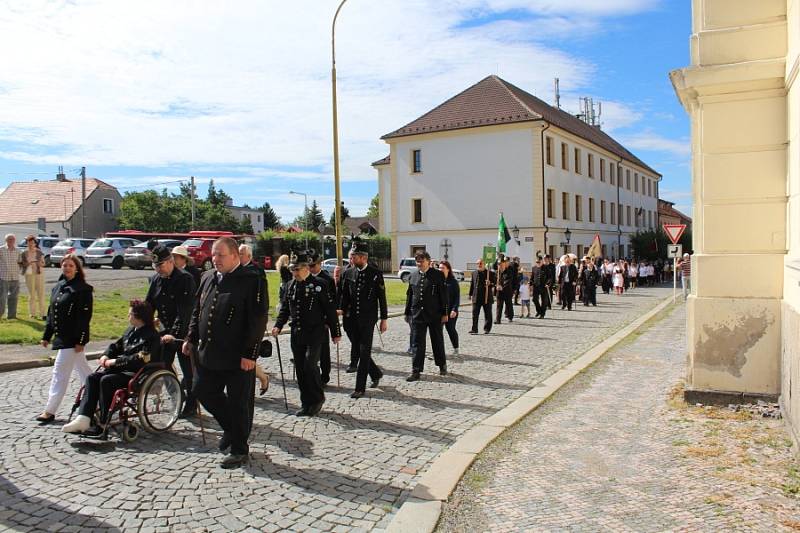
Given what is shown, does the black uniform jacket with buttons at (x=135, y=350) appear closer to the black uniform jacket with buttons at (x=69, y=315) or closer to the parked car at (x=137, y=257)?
the black uniform jacket with buttons at (x=69, y=315)

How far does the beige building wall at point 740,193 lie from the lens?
272 inches

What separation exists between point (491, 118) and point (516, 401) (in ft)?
124

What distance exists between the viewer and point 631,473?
5125mm

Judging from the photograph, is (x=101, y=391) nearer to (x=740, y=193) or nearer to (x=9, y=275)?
(x=740, y=193)

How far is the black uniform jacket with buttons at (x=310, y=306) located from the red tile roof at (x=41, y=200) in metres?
61.4

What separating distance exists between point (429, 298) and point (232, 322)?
14.3ft

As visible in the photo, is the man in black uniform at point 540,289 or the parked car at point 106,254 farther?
the parked car at point 106,254

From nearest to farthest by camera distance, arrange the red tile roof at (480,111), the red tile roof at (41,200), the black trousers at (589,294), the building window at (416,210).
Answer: the black trousers at (589,294), the red tile roof at (480,111), the building window at (416,210), the red tile roof at (41,200)

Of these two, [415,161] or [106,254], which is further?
[415,161]

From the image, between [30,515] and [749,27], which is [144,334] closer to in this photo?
[30,515]

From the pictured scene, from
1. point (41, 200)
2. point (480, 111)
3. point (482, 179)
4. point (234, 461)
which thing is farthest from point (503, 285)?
point (41, 200)

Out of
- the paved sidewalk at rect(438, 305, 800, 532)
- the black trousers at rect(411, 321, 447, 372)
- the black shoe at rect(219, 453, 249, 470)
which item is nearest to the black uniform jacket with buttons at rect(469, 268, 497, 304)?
the black trousers at rect(411, 321, 447, 372)

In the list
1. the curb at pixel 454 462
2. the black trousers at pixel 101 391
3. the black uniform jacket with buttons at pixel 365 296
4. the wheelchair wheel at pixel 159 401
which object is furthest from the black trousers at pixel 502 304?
the black trousers at pixel 101 391

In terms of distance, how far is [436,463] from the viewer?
543 centimetres
